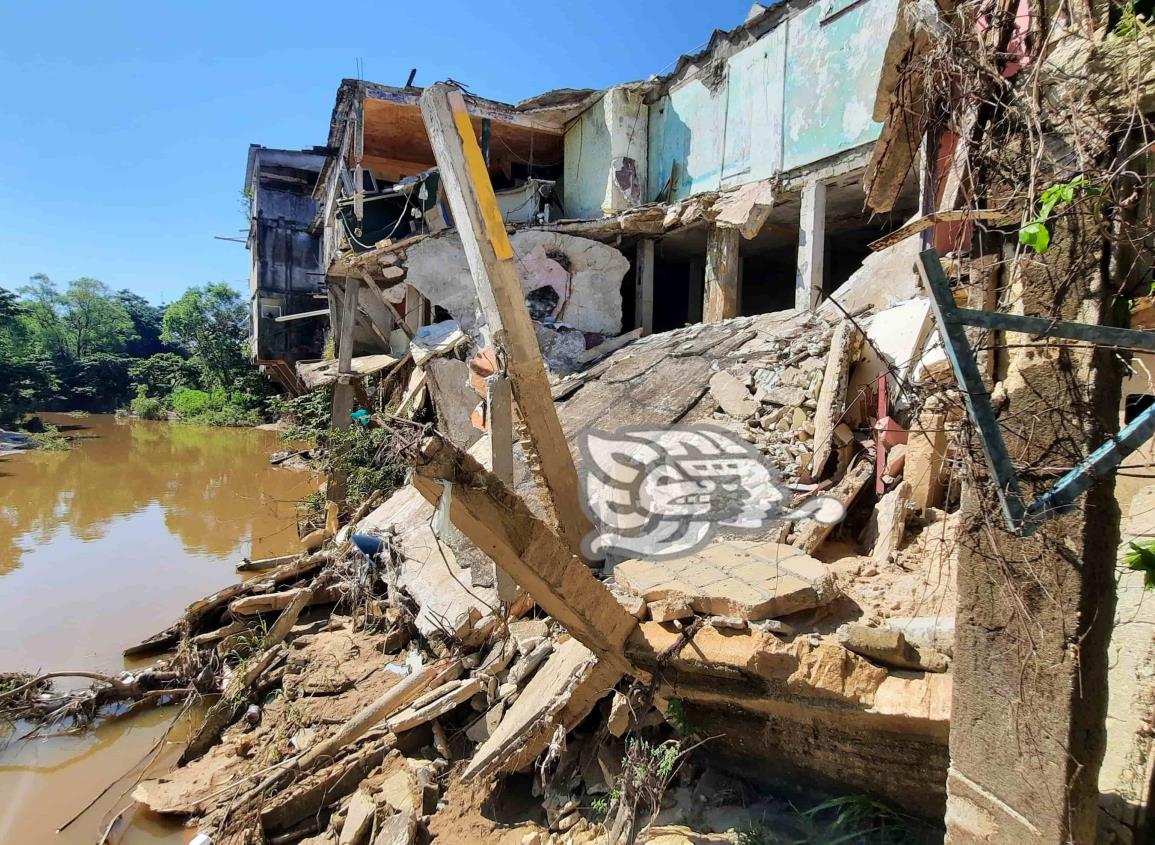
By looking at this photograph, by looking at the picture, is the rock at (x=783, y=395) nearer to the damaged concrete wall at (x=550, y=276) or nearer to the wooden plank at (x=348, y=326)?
the damaged concrete wall at (x=550, y=276)

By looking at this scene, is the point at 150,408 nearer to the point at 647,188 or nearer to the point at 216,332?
the point at 216,332

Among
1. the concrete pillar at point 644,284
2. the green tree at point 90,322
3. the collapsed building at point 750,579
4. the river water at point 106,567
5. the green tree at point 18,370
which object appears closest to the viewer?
the collapsed building at point 750,579

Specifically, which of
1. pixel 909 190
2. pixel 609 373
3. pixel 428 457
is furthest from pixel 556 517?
pixel 909 190

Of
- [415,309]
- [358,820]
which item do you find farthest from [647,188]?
[358,820]

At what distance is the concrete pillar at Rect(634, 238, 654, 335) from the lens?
12320 mm

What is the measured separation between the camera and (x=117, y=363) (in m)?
37.8

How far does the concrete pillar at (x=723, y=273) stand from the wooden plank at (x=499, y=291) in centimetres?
671

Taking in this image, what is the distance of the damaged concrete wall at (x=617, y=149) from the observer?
1198 cm

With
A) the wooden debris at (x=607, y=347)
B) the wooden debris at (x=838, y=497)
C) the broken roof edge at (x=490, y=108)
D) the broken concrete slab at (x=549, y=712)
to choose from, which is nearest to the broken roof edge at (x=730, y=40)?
the broken roof edge at (x=490, y=108)

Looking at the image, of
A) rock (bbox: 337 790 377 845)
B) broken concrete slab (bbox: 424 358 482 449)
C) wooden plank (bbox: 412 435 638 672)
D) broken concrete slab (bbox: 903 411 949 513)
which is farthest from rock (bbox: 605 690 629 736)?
broken concrete slab (bbox: 424 358 482 449)

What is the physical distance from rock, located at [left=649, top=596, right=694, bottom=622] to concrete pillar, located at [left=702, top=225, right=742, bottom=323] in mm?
8174

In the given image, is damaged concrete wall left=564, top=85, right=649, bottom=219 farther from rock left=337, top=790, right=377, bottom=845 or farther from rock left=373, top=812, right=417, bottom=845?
rock left=373, top=812, right=417, bottom=845

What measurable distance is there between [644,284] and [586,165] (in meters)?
2.97

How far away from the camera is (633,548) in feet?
16.4
